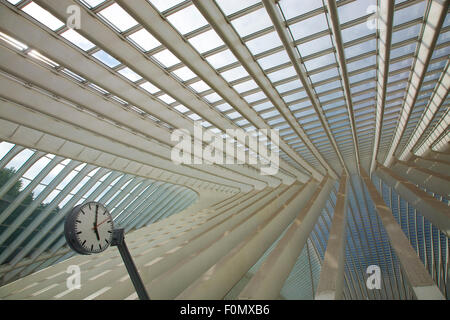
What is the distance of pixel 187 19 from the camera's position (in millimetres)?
6992

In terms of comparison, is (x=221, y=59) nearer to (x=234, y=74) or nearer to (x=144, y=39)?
(x=234, y=74)

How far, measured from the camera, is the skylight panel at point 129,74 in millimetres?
8695

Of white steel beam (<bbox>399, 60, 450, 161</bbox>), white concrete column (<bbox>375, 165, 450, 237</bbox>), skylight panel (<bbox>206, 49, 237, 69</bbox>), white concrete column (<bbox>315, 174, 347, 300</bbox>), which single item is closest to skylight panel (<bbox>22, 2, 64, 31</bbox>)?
skylight panel (<bbox>206, 49, 237, 69</bbox>)

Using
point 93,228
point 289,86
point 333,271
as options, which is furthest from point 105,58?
point 333,271

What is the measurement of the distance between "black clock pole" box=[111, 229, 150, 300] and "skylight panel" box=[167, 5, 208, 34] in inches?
218

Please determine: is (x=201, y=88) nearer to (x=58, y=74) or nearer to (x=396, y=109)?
(x=58, y=74)

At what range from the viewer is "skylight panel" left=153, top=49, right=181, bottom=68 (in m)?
8.14

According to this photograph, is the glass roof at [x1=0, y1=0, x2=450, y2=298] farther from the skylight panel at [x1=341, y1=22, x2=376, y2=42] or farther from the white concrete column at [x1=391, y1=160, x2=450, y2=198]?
the white concrete column at [x1=391, y1=160, x2=450, y2=198]

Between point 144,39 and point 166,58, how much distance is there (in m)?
1.00

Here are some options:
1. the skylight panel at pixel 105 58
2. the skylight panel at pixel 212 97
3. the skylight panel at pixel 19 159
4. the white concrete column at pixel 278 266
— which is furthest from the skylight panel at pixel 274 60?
the skylight panel at pixel 19 159

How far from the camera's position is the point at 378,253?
35.4 meters

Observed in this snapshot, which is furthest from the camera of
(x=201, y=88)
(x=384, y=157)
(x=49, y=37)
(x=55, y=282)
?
(x=384, y=157)
